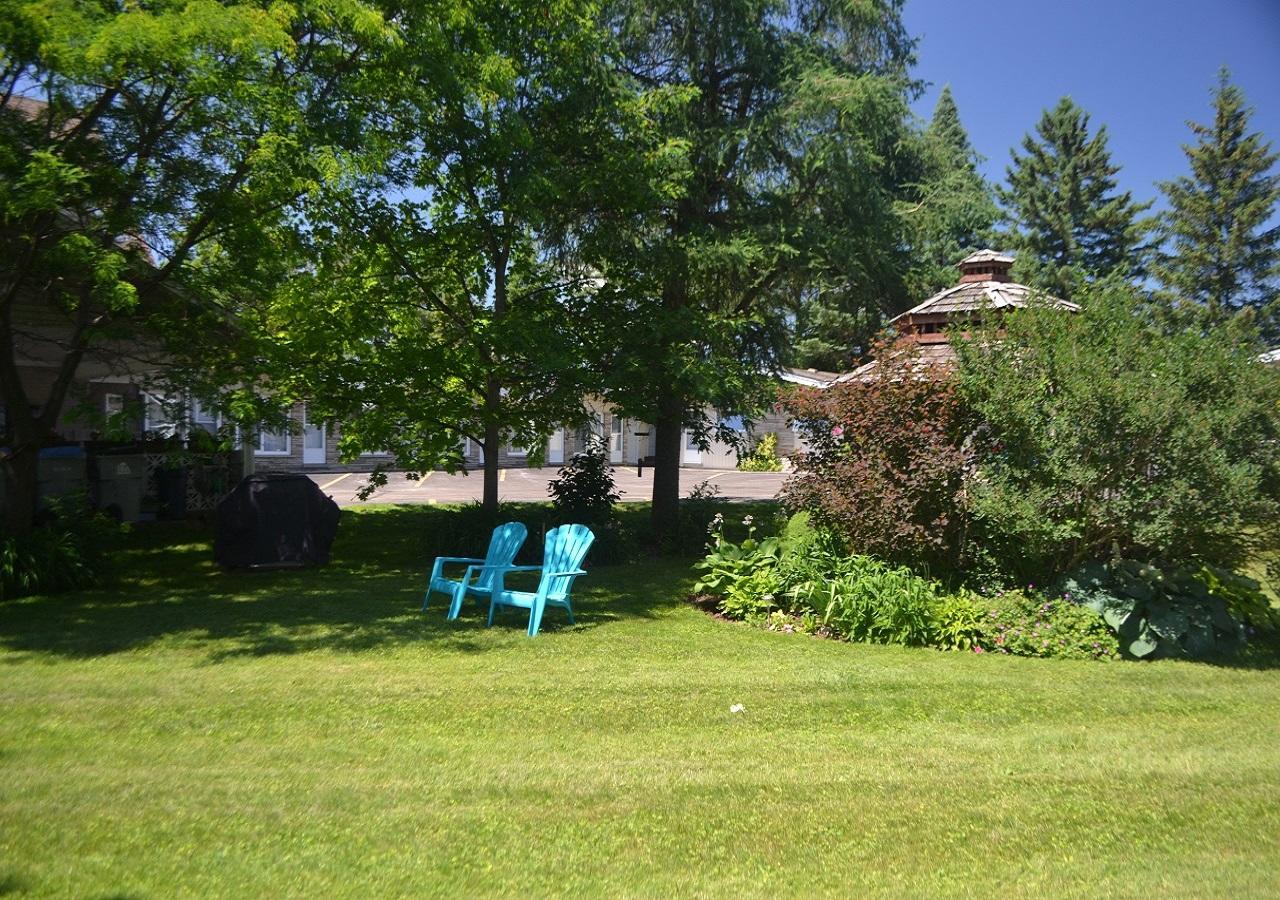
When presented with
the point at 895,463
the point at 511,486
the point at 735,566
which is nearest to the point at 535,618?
the point at 735,566

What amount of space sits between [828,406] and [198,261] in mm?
7065

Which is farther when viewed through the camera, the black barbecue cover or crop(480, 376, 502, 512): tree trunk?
crop(480, 376, 502, 512): tree trunk

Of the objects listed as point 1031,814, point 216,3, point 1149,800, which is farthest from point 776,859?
point 216,3

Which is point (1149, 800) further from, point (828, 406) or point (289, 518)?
point (289, 518)

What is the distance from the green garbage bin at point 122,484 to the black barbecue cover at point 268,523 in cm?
450

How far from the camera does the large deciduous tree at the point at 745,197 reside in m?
12.8

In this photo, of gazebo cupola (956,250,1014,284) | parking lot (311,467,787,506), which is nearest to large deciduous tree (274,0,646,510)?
gazebo cupola (956,250,1014,284)

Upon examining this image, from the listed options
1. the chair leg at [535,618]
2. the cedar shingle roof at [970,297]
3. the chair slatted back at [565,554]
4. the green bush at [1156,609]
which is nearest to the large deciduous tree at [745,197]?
the cedar shingle roof at [970,297]

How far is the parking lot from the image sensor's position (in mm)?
23266

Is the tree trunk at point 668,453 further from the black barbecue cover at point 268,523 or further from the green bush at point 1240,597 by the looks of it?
the green bush at point 1240,597

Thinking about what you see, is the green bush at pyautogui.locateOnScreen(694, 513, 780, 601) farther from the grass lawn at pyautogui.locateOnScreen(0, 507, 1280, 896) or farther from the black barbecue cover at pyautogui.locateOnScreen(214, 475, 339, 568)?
the black barbecue cover at pyautogui.locateOnScreen(214, 475, 339, 568)

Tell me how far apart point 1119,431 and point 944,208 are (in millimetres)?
9214

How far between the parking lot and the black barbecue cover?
7.55 m

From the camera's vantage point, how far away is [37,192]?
28.2ft
